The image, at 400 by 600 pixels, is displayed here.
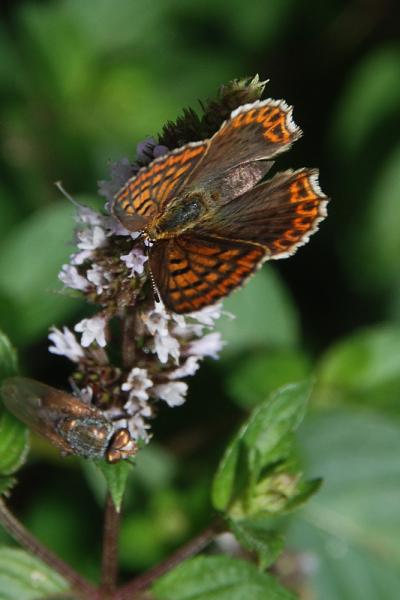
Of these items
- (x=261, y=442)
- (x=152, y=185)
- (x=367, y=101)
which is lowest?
(x=367, y=101)

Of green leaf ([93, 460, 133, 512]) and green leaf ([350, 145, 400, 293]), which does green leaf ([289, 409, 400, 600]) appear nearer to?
green leaf ([350, 145, 400, 293])

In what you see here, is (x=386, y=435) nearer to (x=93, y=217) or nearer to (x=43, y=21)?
(x=93, y=217)

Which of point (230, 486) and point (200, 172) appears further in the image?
point (230, 486)

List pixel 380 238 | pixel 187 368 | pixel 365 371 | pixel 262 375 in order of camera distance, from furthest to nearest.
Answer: pixel 380 238 → pixel 365 371 → pixel 262 375 → pixel 187 368

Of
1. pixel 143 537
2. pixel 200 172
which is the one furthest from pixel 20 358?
pixel 200 172

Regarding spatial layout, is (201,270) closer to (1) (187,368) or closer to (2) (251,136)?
(2) (251,136)

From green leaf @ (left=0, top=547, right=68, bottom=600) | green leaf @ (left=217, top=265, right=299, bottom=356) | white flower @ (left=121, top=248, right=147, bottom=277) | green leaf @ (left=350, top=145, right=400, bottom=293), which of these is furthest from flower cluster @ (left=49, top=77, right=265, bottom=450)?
green leaf @ (left=350, top=145, right=400, bottom=293)

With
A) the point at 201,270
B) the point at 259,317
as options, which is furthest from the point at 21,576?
the point at 259,317
